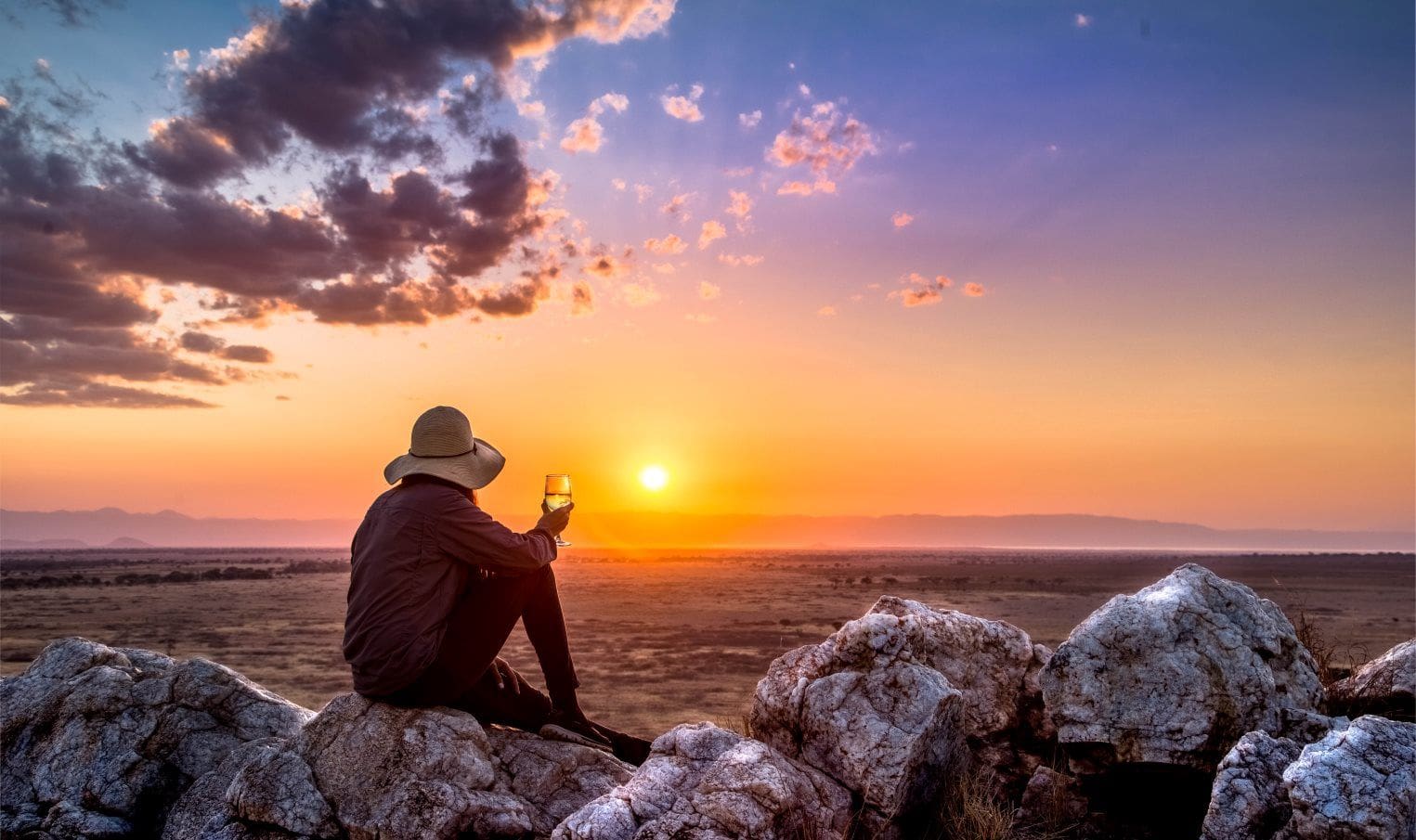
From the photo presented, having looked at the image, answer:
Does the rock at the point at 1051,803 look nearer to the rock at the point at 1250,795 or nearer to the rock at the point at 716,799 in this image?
the rock at the point at 1250,795

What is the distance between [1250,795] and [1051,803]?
1.49 metres

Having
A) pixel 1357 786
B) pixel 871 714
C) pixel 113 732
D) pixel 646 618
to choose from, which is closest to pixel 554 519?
pixel 871 714

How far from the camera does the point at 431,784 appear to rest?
5531mm

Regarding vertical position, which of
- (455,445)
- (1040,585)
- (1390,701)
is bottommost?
(1040,585)

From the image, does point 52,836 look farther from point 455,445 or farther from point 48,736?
point 455,445

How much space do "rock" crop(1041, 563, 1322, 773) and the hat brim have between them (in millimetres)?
4155

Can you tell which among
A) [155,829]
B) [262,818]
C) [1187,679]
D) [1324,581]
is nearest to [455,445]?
[262,818]

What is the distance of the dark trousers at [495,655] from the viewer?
5.99 metres

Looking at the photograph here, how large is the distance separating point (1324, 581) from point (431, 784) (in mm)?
64005

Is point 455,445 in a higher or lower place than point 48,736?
higher

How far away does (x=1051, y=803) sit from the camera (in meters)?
6.04

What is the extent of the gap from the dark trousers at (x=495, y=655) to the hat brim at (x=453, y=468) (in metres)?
0.68

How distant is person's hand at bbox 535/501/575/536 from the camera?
20.4 feet

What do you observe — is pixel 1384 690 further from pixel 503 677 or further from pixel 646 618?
pixel 646 618
